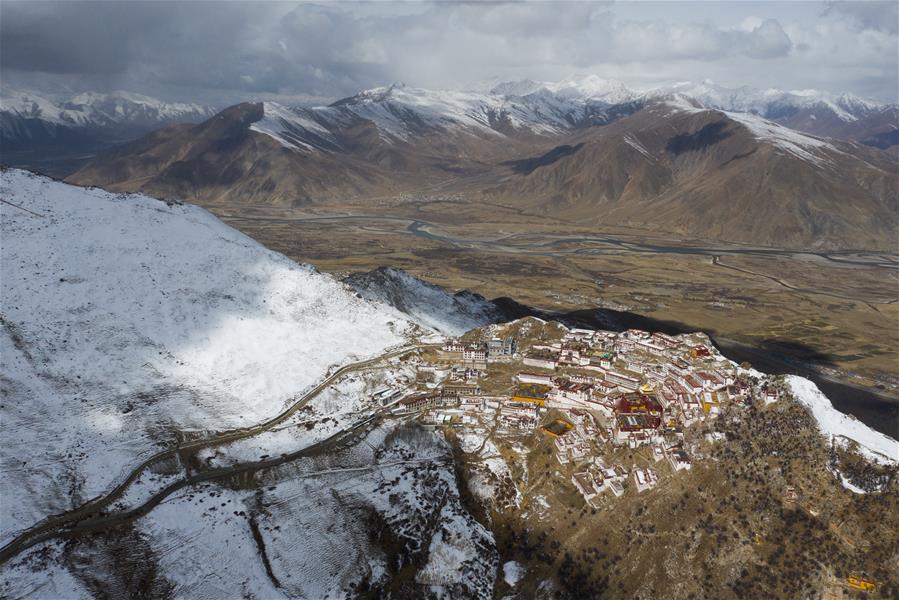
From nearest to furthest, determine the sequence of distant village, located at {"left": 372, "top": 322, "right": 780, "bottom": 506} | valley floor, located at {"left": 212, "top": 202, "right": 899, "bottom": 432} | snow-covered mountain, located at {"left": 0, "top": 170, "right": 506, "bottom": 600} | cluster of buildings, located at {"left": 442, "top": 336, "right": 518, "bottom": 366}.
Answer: snow-covered mountain, located at {"left": 0, "top": 170, "right": 506, "bottom": 600}, distant village, located at {"left": 372, "top": 322, "right": 780, "bottom": 506}, cluster of buildings, located at {"left": 442, "top": 336, "right": 518, "bottom": 366}, valley floor, located at {"left": 212, "top": 202, "right": 899, "bottom": 432}

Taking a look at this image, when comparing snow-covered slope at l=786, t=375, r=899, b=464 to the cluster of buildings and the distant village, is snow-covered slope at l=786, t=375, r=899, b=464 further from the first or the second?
the cluster of buildings

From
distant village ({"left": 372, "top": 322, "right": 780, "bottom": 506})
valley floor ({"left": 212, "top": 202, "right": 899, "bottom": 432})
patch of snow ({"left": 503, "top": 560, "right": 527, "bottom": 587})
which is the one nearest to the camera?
patch of snow ({"left": 503, "top": 560, "right": 527, "bottom": 587})

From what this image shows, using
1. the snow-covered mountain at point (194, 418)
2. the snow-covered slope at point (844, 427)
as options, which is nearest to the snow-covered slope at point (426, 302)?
the snow-covered mountain at point (194, 418)

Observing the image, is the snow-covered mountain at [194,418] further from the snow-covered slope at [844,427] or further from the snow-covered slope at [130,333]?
the snow-covered slope at [844,427]

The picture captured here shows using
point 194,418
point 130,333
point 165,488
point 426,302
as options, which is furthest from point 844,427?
point 130,333

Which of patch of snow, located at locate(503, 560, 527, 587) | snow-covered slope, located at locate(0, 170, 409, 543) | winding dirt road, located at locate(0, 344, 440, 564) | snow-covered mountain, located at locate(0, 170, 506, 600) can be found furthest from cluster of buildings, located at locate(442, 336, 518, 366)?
patch of snow, located at locate(503, 560, 527, 587)

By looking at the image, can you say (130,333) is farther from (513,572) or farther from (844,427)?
(844,427)

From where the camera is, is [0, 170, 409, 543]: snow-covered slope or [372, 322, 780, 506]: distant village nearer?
[372, 322, 780, 506]: distant village
